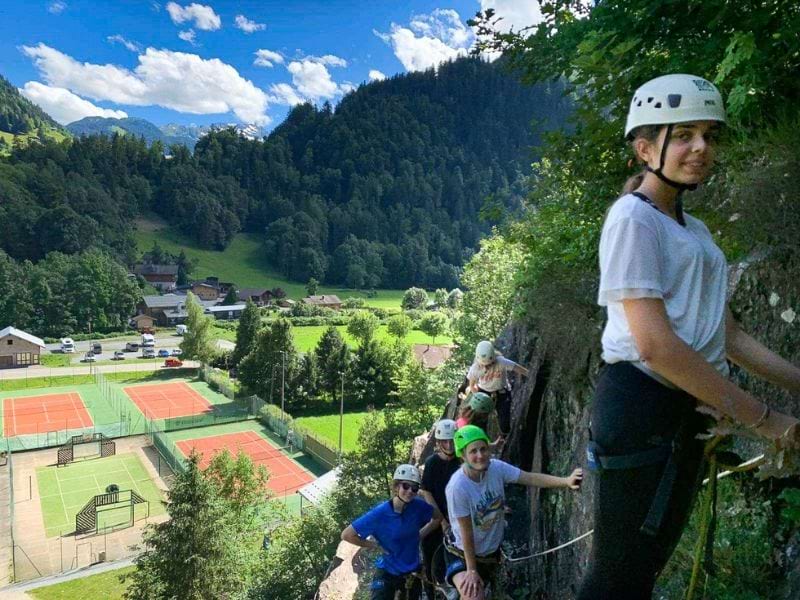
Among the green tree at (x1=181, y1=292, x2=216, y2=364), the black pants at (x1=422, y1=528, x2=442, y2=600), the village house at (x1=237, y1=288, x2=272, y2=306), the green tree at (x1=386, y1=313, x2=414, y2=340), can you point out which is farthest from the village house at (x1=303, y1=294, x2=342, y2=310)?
the black pants at (x1=422, y1=528, x2=442, y2=600)

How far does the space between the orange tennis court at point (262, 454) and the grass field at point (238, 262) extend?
69774 millimetres

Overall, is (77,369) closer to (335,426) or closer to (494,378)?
(335,426)

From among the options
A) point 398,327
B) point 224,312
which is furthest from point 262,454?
point 224,312

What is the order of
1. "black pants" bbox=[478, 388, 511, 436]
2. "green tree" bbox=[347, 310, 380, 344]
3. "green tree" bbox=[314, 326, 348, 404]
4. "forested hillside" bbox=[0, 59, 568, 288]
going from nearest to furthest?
"black pants" bbox=[478, 388, 511, 436] < "green tree" bbox=[314, 326, 348, 404] < "green tree" bbox=[347, 310, 380, 344] < "forested hillside" bbox=[0, 59, 568, 288]

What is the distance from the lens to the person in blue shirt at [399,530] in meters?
4.76

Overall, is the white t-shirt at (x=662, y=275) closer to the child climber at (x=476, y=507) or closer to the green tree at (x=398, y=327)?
the child climber at (x=476, y=507)

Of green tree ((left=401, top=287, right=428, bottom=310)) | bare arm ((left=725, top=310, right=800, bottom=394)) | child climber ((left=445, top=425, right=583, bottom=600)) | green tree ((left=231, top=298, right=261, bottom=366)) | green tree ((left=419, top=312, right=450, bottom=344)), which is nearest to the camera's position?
bare arm ((left=725, top=310, right=800, bottom=394))

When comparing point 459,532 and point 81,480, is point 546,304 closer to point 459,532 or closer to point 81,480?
point 459,532

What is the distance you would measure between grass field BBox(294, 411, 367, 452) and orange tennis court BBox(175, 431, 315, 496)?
499 centimetres

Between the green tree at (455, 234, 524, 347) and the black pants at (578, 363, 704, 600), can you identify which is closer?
the black pants at (578, 363, 704, 600)

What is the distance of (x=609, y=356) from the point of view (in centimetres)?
171

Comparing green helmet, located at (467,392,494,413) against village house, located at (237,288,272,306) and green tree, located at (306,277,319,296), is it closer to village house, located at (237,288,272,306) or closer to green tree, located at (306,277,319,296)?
village house, located at (237,288,272,306)

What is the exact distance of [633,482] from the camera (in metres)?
1.67

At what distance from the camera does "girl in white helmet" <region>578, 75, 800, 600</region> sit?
4.89ft
